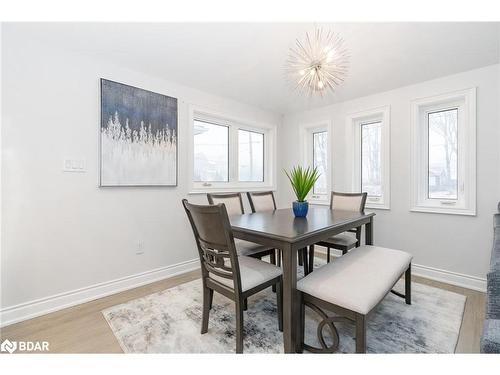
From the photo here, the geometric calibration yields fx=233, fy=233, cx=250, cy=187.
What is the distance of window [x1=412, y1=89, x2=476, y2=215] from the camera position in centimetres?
244

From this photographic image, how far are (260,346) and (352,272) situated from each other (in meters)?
0.77

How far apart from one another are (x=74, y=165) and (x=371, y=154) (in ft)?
11.5

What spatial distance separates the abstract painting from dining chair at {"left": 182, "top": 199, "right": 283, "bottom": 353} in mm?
1228

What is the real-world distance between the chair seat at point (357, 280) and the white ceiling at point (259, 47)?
1744mm

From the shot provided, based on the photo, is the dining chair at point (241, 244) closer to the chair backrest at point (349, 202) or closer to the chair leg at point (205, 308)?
the chair leg at point (205, 308)

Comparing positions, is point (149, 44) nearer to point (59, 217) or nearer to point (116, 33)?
point (116, 33)

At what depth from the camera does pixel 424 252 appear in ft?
8.92

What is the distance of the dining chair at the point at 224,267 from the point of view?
136 cm

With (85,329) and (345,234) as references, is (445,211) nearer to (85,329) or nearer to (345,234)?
(345,234)

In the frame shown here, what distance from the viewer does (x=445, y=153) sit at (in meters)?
2.72

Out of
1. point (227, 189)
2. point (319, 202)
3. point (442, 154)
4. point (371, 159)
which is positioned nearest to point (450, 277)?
point (442, 154)

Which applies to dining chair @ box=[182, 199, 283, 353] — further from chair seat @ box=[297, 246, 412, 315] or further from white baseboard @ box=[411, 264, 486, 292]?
white baseboard @ box=[411, 264, 486, 292]

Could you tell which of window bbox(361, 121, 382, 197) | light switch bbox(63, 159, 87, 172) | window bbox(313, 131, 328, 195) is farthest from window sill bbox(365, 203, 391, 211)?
light switch bbox(63, 159, 87, 172)
